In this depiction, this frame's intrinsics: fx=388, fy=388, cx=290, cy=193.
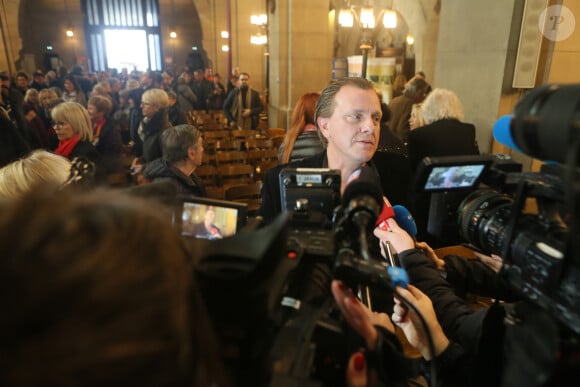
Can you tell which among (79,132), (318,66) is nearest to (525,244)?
(79,132)

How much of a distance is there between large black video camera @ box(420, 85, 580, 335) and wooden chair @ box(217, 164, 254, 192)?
2.93m

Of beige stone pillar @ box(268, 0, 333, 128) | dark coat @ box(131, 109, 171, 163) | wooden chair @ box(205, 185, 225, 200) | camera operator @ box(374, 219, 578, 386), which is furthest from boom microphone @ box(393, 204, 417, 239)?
beige stone pillar @ box(268, 0, 333, 128)

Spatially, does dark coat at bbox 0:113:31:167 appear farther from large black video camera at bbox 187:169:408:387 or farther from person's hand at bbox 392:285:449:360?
person's hand at bbox 392:285:449:360

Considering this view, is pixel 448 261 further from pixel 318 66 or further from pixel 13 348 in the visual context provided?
pixel 318 66

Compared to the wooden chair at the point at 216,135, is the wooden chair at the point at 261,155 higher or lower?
lower

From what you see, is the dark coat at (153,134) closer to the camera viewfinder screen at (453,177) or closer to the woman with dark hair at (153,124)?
the woman with dark hair at (153,124)

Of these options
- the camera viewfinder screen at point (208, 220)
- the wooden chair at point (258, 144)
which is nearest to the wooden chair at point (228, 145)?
the wooden chair at point (258, 144)

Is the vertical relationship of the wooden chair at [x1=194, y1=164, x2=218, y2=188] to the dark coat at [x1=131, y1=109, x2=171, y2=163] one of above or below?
below

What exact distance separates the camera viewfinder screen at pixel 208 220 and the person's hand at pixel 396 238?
44 cm

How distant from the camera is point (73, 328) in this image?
38cm

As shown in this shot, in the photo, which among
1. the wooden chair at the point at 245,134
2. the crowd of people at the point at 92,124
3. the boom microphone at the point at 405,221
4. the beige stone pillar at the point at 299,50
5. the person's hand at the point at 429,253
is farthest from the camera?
the beige stone pillar at the point at 299,50

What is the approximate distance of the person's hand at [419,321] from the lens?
3.29ft

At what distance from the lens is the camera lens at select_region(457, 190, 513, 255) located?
0.91m

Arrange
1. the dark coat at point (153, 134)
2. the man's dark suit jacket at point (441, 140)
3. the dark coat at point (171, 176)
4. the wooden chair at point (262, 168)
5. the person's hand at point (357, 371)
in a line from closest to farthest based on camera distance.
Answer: the person's hand at point (357, 371)
the dark coat at point (171, 176)
the man's dark suit jacket at point (441, 140)
the dark coat at point (153, 134)
the wooden chair at point (262, 168)
